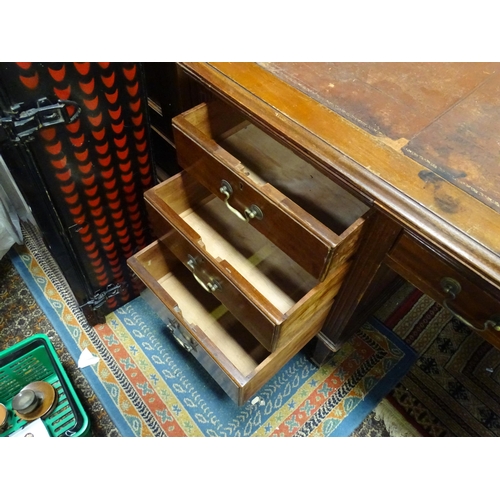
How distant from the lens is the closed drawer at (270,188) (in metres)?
0.63

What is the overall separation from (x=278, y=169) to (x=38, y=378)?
0.81 metres

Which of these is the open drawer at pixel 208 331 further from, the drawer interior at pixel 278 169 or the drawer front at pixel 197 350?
the drawer interior at pixel 278 169

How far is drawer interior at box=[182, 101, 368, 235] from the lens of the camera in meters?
0.79

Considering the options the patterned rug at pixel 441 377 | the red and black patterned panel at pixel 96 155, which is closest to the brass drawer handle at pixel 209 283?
the red and black patterned panel at pixel 96 155

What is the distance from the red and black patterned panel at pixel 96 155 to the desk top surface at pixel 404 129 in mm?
147

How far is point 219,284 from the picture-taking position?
774 millimetres

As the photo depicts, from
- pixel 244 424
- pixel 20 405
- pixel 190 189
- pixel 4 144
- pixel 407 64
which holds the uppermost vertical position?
pixel 407 64

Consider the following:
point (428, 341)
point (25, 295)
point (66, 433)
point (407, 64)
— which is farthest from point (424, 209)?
point (25, 295)

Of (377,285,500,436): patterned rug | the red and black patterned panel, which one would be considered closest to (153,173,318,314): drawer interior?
the red and black patterned panel

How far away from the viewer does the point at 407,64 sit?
72cm

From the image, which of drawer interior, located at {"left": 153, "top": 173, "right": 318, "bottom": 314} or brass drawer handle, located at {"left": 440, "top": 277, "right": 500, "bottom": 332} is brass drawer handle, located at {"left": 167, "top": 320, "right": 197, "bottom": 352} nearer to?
drawer interior, located at {"left": 153, "top": 173, "right": 318, "bottom": 314}

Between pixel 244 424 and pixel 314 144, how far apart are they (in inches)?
29.6

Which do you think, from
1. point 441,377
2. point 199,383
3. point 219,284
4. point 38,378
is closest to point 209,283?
point 219,284
